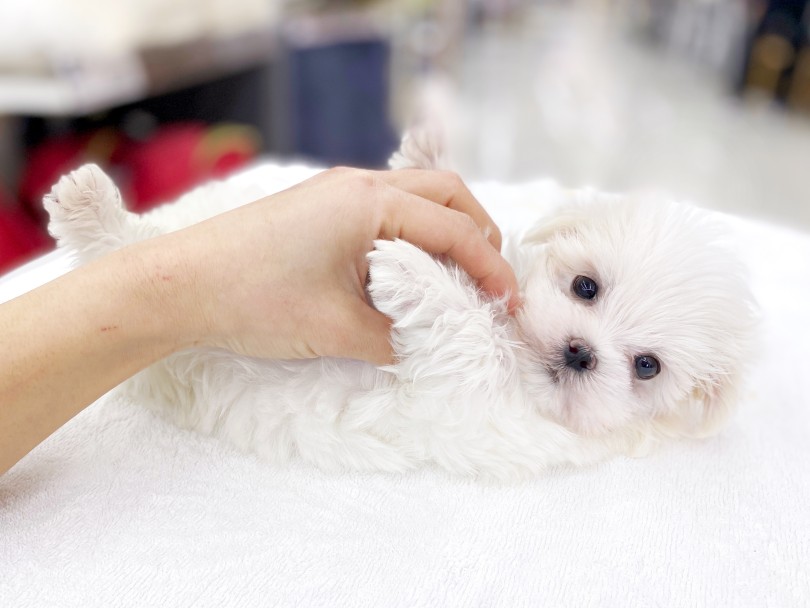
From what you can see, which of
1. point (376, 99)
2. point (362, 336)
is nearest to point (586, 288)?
point (362, 336)

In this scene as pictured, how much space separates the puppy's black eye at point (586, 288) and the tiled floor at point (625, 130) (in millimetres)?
1816

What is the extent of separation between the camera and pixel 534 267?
1.05 metres

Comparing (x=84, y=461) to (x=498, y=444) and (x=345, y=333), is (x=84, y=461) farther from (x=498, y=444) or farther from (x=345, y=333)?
(x=498, y=444)

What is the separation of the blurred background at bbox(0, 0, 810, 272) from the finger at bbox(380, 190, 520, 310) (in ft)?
1.44

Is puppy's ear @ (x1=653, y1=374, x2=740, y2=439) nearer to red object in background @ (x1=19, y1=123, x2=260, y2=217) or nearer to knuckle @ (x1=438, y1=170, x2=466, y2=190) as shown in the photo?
knuckle @ (x1=438, y1=170, x2=466, y2=190)

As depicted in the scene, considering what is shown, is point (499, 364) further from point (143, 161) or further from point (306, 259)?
point (143, 161)

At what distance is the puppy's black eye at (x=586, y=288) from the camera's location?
1.01 m

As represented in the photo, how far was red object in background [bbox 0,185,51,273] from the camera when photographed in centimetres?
200

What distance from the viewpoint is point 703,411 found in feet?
3.25

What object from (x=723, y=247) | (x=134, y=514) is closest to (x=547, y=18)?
(x=723, y=247)

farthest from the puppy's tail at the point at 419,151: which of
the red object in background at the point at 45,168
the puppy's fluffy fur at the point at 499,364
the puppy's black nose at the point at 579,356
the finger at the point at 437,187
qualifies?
the red object in background at the point at 45,168

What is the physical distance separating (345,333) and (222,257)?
0.57ft

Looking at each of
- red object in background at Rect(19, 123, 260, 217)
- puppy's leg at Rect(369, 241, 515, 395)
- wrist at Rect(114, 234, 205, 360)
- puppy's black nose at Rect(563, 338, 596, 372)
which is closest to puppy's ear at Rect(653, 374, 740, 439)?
puppy's black nose at Rect(563, 338, 596, 372)

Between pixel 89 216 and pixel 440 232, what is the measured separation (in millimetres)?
469
